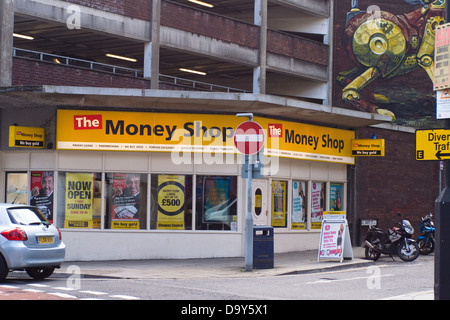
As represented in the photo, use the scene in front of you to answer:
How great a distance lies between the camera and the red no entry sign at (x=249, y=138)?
16.5 m

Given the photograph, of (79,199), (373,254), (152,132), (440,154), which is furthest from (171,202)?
(440,154)

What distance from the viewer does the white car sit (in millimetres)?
13406

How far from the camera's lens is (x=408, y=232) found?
18844mm

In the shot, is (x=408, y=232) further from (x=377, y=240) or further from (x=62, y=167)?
(x=62, y=167)

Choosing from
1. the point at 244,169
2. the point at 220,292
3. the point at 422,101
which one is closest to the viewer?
the point at 220,292

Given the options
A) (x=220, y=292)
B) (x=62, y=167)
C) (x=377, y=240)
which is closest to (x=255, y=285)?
(x=220, y=292)

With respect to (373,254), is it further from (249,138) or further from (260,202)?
(249,138)

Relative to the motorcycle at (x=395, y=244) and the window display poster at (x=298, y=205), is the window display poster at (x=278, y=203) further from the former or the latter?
the motorcycle at (x=395, y=244)

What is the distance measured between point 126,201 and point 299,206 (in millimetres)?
6016

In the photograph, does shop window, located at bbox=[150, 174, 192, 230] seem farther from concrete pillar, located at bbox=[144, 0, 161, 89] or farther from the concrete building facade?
concrete pillar, located at bbox=[144, 0, 161, 89]

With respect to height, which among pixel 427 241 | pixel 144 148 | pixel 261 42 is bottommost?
pixel 427 241

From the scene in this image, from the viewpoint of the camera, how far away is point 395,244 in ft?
62.2

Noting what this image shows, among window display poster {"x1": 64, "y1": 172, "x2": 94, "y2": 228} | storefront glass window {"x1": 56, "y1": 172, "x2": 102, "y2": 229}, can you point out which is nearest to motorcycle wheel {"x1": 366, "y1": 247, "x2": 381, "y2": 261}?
storefront glass window {"x1": 56, "y1": 172, "x2": 102, "y2": 229}
